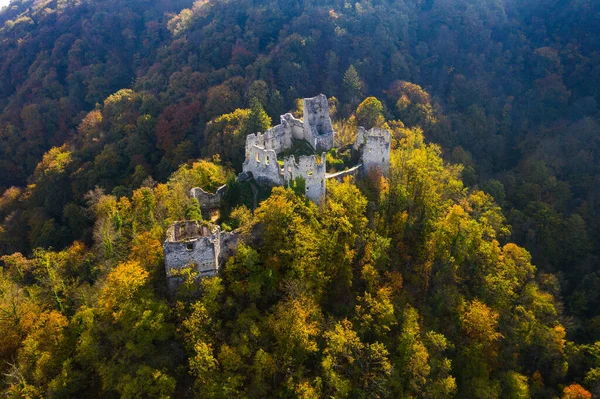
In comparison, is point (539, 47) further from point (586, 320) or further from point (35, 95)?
point (35, 95)

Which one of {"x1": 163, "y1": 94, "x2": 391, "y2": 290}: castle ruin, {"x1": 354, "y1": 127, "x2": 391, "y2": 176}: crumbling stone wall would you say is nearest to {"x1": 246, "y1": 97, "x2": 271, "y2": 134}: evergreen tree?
{"x1": 163, "y1": 94, "x2": 391, "y2": 290}: castle ruin

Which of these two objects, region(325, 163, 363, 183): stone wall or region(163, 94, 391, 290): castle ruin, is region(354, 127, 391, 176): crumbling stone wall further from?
region(325, 163, 363, 183): stone wall

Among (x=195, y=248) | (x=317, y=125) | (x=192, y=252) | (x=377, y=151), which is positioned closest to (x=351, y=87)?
(x=317, y=125)

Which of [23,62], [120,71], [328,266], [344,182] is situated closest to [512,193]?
[344,182]

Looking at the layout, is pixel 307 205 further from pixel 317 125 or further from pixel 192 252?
pixel 317 125

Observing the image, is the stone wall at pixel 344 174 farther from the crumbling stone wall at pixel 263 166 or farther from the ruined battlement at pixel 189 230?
the ruined battlement at pixel 189 230
